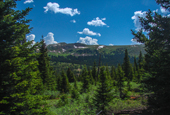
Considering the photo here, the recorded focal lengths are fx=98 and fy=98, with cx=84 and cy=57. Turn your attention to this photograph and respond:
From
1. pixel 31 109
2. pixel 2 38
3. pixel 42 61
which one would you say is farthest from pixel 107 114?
pixel 42 61

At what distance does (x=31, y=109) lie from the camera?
6.05 m

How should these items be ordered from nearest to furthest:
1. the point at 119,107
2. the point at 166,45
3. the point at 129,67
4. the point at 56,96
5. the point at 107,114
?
the point at 166,45
the point at 107,114
the point at 119,107
the point at 56,96
the point at 129,67

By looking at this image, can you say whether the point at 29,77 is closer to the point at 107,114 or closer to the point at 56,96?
the point at 107,114

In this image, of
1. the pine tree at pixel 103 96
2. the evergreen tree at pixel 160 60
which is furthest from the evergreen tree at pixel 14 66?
the evergreen tree at pixel 160 60

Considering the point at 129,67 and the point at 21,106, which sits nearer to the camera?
the point at 21,106

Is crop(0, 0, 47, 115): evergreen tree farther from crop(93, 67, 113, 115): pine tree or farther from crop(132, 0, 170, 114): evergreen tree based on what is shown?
crop(132, 0, 170, 114): evergreen tree

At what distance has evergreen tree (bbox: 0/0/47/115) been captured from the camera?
5.42m

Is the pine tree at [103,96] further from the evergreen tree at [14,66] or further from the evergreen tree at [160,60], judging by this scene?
the evergreen tree at [14,66]

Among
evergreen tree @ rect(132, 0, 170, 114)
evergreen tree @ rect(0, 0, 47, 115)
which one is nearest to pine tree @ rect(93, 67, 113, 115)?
evergreen tree @ rect(132, 0, 170, 114)

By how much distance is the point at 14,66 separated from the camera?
573cm

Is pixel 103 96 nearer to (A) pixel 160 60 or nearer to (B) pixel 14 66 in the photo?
(A) pixel 160 60

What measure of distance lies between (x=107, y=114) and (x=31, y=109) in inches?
304

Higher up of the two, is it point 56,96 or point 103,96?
point 103,96

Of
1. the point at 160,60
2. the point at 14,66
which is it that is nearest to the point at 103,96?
the point at 160,60
